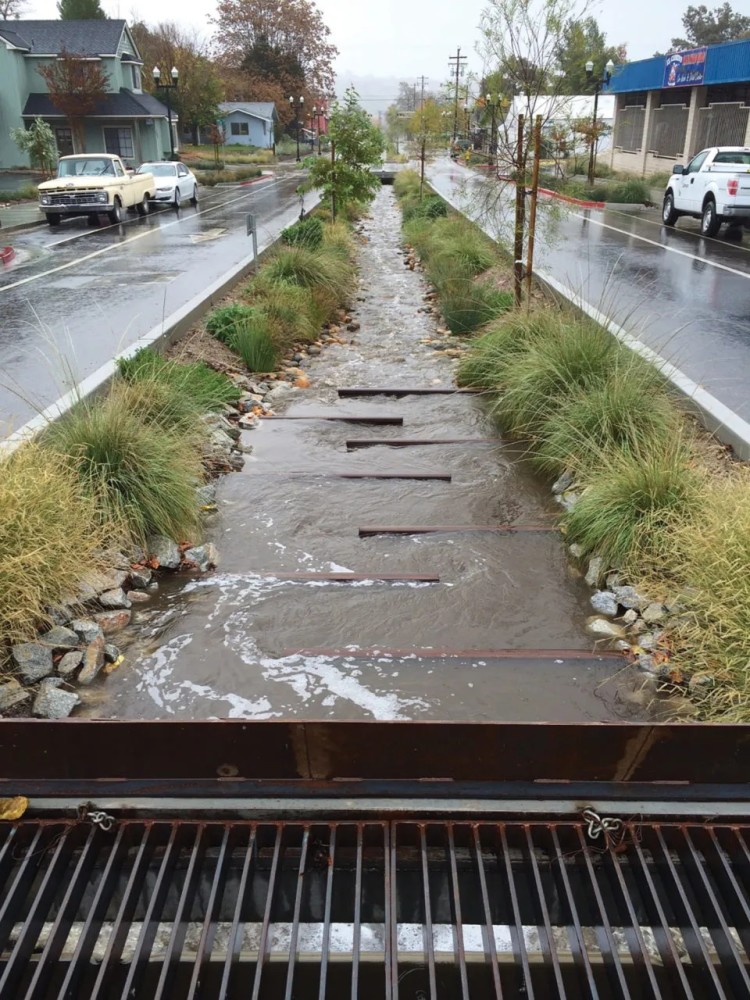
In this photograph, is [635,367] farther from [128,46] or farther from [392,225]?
[128,46]

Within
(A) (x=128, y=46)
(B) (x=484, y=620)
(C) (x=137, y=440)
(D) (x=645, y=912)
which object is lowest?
(B) (x=484, y=620)

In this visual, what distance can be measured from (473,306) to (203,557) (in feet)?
24.8

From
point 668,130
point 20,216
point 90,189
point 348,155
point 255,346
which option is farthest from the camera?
point 668,130

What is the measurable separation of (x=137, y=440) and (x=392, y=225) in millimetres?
24207

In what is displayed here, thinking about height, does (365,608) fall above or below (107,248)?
below

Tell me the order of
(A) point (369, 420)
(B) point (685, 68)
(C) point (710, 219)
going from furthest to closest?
1. (B) point (685, 68)
2. (C) point (710, 219)
3. (A) point (369, 420)

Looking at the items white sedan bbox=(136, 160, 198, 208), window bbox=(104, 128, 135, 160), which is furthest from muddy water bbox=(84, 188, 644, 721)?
window bbox=(104, 128, 135, 160)

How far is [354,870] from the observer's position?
2.88 metres

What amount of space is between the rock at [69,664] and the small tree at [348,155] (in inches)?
663

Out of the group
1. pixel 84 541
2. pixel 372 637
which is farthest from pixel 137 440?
pixel 372 637

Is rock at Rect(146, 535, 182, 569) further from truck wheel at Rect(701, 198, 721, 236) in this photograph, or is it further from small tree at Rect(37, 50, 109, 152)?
small tree at Rect(37, 50, 109, 152)

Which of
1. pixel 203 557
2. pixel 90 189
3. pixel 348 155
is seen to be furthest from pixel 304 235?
pixel 203 557

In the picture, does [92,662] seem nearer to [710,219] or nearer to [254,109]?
[710,219]

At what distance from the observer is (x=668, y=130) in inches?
1455
